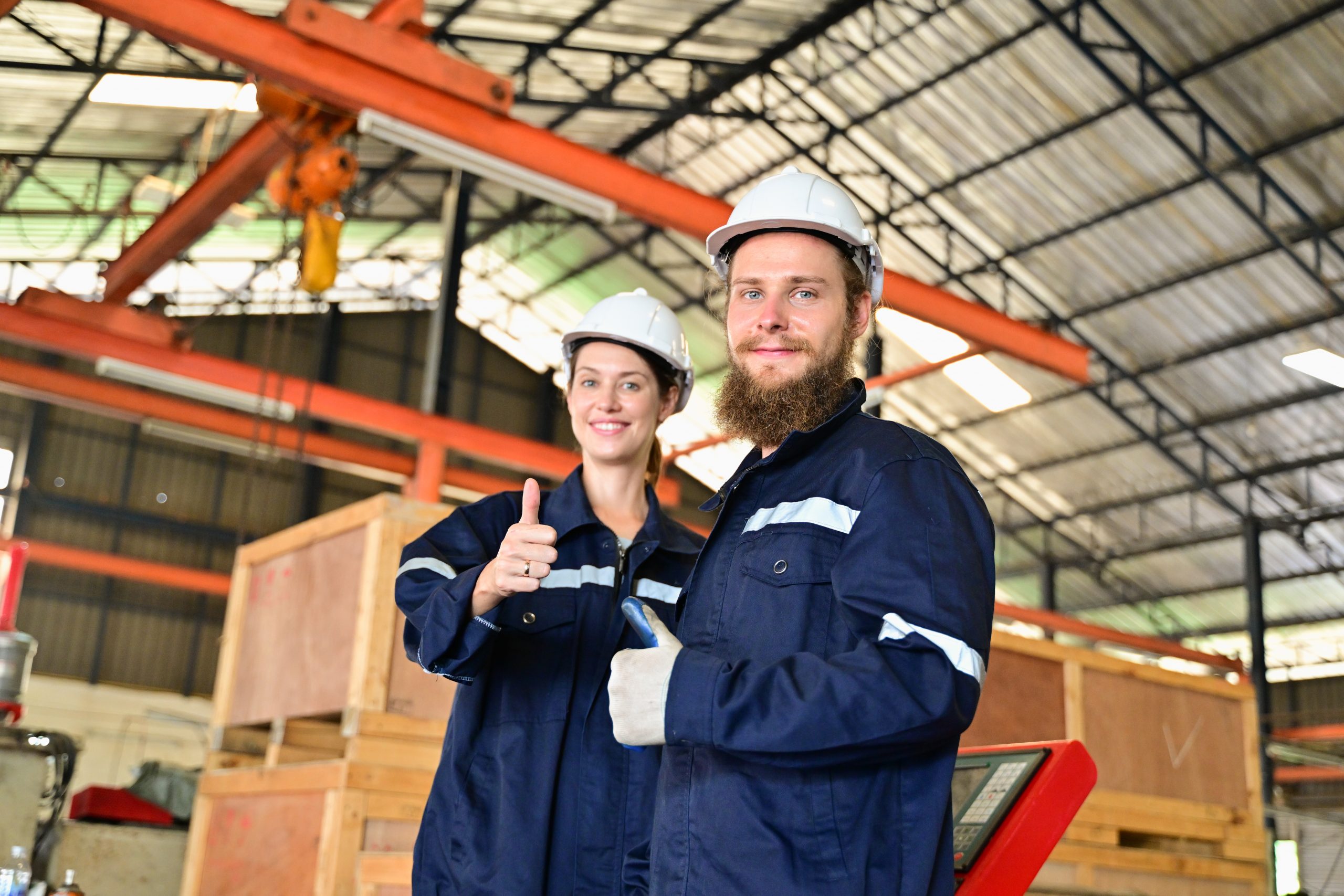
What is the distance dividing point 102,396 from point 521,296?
12599 millimetres

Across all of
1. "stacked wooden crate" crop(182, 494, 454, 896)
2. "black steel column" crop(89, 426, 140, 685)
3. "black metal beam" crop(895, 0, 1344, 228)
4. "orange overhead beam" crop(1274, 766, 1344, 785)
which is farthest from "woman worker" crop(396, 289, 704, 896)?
"orange overhead beam" crop(1274, 766, 1344, 785)

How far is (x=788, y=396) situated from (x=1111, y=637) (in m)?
17.6

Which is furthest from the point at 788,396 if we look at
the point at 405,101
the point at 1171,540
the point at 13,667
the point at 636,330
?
the point at 1171,540

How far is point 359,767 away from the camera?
449 centimetres

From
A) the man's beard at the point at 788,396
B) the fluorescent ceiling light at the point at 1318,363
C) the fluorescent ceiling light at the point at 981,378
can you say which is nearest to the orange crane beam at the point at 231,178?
the man's beard at the point at 788,396

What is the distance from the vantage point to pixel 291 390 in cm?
1173

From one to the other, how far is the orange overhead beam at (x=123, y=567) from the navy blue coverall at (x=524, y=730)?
17555 millimetres

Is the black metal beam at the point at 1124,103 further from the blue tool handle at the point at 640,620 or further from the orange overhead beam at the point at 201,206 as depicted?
the blue tool handle at the point at 640,620

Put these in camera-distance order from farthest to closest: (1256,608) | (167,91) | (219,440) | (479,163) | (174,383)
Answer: (1256,608)
(219,440)
(167,91)
(174,383)
(479,163)

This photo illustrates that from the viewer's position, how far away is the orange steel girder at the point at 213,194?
7.09m

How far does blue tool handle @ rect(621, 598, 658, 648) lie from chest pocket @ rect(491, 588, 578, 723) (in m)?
0.98

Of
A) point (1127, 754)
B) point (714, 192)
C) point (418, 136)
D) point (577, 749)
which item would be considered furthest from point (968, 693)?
point (714, 192)

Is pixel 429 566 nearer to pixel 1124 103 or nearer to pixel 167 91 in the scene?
pixel 167 91


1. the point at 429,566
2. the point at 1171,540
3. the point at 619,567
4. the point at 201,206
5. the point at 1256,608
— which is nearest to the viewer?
the point at 429,566
